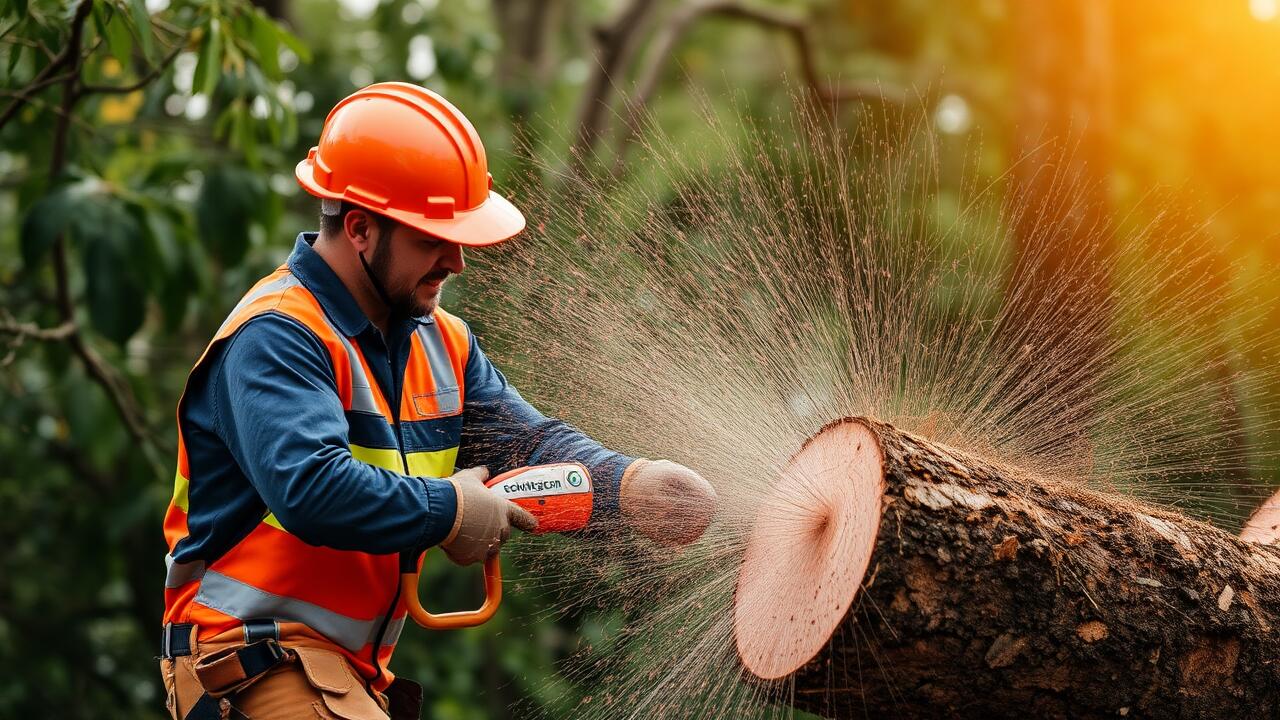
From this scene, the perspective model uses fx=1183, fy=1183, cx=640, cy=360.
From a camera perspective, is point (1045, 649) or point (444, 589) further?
point (444, 589)

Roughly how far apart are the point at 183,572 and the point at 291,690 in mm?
372

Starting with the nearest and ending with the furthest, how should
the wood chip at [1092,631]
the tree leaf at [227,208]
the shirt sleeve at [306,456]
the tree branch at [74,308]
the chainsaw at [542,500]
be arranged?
the shirt sleeve at [306,456]
the wood chip at [1092,631]
the chainsaw at [542,500]
the tree branch at [74,308]
the tree leaf at [227,208]

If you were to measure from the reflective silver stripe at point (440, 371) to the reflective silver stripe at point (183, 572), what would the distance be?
0.68 m

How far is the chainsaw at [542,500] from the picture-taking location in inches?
108

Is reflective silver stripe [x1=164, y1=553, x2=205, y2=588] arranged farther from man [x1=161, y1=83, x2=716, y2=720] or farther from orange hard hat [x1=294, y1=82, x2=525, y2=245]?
orange hard hat [x1=294, y1=82, x2=525, y2=245]

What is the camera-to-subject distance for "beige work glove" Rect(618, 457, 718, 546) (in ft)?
9.98

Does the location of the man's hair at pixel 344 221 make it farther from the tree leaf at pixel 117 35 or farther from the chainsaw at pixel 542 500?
the tree leaf at pixel 117 35

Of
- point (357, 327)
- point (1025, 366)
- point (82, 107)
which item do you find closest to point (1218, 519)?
point (1025, 366)

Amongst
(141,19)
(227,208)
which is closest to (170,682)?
(141,19)

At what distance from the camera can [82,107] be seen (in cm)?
493

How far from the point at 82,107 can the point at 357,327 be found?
2.91m

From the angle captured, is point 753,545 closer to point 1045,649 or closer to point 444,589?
point 1045,649

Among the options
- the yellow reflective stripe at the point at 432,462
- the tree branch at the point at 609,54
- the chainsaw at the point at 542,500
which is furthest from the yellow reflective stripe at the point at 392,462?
the tree branch at the point at 609,54

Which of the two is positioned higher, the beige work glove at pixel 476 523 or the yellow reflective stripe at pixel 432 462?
the beige work glove at pixel 476 523
